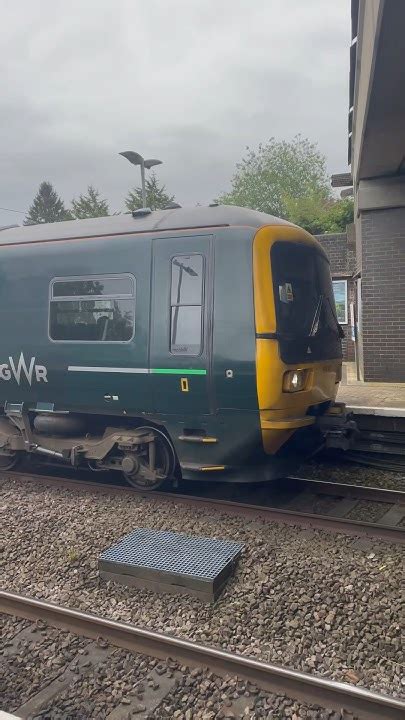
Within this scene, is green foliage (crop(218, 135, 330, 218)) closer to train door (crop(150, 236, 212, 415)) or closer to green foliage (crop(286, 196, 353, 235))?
green foliage (crop(286, 196, 353, 235))

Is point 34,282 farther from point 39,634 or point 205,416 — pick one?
point 39,634

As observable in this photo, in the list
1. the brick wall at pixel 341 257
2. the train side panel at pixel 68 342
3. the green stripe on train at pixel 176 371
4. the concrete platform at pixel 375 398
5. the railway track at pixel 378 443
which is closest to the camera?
the green stripe on train at pixel 176 371

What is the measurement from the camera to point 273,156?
6003 cm

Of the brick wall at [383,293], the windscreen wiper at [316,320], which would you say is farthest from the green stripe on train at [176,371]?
the brick wall at [383,293]

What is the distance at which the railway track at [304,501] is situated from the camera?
5551 mm

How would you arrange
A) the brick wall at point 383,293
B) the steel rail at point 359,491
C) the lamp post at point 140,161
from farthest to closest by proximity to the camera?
the lamp post at point 140,161
the brick wall at point 383,293
the steel rail at point 359,491

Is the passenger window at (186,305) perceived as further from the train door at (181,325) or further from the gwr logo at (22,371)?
the gwr logo at (22,371)

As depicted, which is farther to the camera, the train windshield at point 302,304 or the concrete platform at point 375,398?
the concrete platform at point 375,398

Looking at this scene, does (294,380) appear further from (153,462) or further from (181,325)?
(153,462)

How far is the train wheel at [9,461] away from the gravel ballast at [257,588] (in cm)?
159

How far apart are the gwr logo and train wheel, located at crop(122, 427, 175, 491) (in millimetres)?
1397

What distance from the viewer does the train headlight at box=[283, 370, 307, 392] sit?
5738 millimetres

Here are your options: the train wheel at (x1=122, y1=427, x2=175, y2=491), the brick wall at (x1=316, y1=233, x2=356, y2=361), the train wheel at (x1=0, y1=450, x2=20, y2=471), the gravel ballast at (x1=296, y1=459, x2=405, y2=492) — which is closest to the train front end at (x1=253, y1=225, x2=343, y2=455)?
the gravel ballast at (x1=296, y1=459, x2=405, y2=492)

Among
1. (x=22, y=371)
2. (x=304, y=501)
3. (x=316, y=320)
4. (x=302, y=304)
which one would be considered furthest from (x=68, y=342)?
(x=304, y=501)
